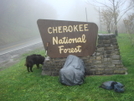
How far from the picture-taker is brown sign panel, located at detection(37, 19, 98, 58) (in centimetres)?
688

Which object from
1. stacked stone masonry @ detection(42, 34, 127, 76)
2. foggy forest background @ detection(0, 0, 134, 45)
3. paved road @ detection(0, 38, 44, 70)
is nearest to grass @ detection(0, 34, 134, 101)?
stacked stone masonry @ detection(42, 34, 127, 76)

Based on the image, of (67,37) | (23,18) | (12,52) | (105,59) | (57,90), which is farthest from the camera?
(23,18)

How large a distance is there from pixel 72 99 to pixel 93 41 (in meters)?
3.05

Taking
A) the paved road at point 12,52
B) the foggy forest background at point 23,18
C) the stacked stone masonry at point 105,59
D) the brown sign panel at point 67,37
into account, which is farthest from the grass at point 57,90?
the foggy forest background at point 23,18

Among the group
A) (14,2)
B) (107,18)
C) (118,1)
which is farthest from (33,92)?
(14,2)

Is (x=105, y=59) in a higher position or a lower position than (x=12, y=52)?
higher

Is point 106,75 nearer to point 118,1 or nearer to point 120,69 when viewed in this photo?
point 120,69

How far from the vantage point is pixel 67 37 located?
7.11 metres

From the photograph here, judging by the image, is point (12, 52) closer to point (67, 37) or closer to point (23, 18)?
point (67, 37)

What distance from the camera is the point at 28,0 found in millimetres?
42219

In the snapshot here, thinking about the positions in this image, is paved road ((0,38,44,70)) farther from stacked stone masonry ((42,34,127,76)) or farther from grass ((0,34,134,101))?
stacked stone masonry ((42,34,127,76))

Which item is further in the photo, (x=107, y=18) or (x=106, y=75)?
(x=107, y=18)

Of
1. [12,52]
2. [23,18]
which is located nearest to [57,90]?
[12,52]

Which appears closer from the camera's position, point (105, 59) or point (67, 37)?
point (105, 59)
